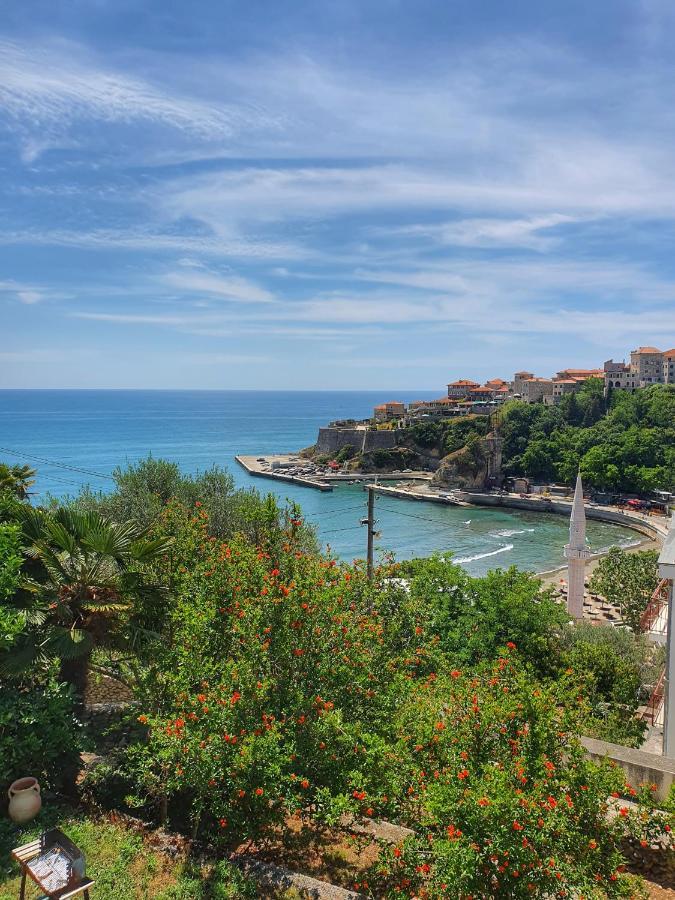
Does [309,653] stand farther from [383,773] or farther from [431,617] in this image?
[431,617]

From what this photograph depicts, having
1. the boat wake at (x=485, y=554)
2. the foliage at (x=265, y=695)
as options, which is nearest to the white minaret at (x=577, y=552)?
the foliage at (x=265, y=695)

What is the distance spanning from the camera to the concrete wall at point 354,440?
92750 mm

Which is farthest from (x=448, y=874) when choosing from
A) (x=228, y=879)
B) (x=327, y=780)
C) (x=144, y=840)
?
(x=144, y=840)

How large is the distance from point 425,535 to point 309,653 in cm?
5025

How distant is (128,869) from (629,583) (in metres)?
28.6

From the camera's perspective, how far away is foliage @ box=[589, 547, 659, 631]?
2784 cm

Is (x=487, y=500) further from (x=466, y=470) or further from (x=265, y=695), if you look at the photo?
(x=265, y=695)

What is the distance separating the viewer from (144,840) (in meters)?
6.36

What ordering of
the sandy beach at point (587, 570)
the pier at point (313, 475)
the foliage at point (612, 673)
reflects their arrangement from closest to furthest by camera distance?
the foliage at point (612, 673) → the sandy beach at point (587, 570) → the pier at point (313, 475)

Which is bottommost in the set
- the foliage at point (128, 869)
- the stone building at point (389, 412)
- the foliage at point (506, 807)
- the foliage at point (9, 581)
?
the foliage at point (128, 869)

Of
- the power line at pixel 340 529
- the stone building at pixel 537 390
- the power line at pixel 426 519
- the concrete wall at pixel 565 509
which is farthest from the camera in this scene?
the stone building at pixel 537 390

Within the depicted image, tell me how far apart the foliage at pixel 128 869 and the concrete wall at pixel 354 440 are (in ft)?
284

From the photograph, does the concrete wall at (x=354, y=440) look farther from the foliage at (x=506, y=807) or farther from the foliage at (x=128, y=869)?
the foliage at (x=506, y=807)

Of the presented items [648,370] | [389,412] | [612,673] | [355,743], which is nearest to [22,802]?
[355,743]
